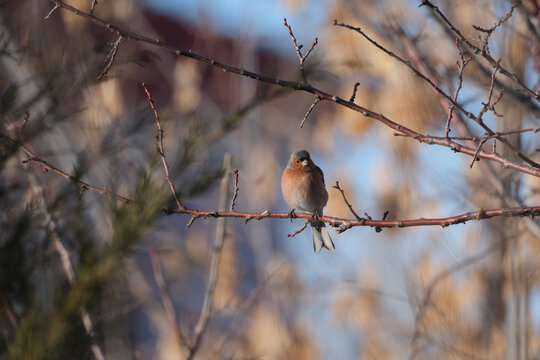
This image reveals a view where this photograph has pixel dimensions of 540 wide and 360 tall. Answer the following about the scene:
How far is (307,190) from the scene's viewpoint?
339cm

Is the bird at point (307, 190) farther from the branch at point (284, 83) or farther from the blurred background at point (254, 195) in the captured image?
the branch at point (284, 83)

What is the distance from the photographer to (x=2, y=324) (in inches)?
86.4

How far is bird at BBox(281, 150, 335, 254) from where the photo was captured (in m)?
3.37

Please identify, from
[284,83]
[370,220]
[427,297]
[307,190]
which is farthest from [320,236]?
[284,83]

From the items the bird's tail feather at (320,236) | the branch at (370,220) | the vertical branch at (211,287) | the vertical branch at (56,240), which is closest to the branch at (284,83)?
the branch at (370,220)

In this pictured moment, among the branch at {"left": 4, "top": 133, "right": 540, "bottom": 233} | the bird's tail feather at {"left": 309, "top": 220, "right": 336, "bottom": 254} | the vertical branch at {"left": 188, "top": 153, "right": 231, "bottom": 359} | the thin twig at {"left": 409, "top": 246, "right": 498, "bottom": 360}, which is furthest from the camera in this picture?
the bird's tail feather at {"left": 309, "top": 220, "right": 336, "bottom": 254}

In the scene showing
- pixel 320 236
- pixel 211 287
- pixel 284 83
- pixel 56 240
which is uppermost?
pixel 284 83

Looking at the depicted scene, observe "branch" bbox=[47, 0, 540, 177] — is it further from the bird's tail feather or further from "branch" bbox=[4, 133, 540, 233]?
the bird's tail feather

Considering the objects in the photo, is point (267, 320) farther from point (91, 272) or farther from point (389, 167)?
point (91, 272)

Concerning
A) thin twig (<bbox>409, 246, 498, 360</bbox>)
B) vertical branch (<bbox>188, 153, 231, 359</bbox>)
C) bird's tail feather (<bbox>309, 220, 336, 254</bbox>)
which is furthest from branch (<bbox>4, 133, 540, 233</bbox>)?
thin twig (<bbox>409, 246, 498, 360</bbox>)

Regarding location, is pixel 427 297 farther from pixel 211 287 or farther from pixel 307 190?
pixel 211 287

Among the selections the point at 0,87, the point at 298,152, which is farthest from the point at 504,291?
Answer: the point at 0,87

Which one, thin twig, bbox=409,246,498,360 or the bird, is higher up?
the bird

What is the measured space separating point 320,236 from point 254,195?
2222 millimetres
